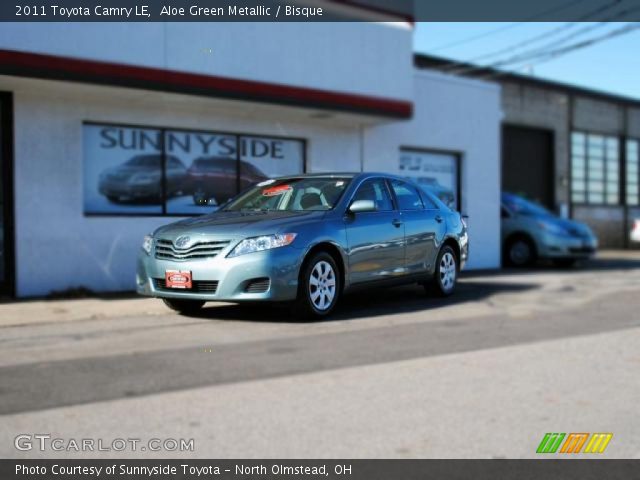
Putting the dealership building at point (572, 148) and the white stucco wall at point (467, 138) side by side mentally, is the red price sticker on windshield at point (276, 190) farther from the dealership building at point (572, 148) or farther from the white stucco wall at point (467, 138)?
the dealership building at point (572, 148)

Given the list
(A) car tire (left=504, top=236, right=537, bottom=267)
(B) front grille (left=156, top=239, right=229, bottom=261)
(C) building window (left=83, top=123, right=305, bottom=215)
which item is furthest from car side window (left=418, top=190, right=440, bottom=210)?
(A) car tire (left=504, top=236, right=537, bottom=267)

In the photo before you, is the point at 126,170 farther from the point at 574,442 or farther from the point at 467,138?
the point at 574,442

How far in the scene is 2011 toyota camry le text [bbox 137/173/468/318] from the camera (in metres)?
7.49

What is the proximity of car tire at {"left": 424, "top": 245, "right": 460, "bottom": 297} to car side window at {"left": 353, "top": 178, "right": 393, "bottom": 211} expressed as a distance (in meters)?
1.30

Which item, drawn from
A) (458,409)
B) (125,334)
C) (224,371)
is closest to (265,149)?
(125,334)

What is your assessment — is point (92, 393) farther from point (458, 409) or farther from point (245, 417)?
point (458, 409)

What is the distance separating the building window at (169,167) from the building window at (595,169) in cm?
1815

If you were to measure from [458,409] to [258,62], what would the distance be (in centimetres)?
850

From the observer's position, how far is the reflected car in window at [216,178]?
1261 centimetres

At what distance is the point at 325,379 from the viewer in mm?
5441

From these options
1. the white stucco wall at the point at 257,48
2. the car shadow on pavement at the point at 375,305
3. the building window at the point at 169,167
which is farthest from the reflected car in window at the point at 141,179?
the car shadow on pavement at the point at 375,305

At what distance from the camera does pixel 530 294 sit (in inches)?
430

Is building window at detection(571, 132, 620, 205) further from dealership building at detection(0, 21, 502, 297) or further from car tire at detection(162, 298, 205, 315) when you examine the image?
car tire at detection(162, 298, 205, 315)

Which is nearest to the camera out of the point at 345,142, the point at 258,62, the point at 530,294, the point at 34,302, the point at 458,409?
the point at 458,409
